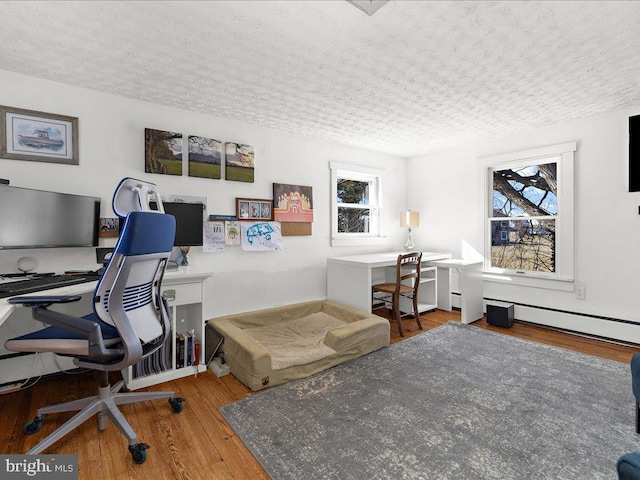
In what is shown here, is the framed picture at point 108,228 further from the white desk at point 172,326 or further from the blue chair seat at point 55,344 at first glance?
the blue chair seat at point 55,344

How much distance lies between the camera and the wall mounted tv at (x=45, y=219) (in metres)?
1.93

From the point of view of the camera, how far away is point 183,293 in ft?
7.84

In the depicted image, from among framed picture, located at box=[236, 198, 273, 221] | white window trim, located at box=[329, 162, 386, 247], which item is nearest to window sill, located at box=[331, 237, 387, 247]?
white window trim, located at box=[329, 162, 386, 247]

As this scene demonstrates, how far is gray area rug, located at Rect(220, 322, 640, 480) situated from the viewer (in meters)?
1.49

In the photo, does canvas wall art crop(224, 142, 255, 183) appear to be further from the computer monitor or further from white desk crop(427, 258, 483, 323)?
white desk crop(427, 258, 483, 323)

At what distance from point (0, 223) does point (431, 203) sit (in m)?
4.70

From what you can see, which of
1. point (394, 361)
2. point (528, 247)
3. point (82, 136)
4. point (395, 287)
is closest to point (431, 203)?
point (528, 247)

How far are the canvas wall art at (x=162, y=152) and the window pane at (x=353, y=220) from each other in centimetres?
220

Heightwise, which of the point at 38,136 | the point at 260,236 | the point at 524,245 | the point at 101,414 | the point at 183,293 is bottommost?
the point at 101,414

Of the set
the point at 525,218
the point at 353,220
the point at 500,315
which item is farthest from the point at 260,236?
the point at 525,218

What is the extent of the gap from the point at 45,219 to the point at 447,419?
297 cm

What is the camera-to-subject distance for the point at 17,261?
7.38ft

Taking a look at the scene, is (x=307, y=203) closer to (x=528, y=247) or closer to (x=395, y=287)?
(x=395, y=287)

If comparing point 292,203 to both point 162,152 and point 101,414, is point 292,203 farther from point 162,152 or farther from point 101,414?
point 101,414
